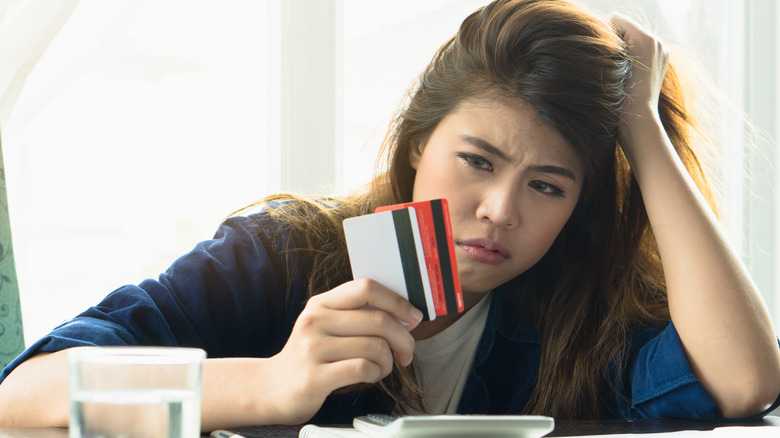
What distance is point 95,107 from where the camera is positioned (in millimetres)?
2027

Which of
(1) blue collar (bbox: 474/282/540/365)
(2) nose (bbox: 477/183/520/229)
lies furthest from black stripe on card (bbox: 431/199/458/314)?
(1) blue collar (bbox: 474/282/540/365)

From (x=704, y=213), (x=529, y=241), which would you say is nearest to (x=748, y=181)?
(x=704, y=213)

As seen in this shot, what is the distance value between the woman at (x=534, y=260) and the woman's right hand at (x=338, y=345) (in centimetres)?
28

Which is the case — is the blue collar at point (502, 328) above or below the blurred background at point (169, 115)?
below

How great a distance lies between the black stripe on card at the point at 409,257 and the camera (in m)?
0.91

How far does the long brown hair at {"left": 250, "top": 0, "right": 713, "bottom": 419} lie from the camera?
131 cm

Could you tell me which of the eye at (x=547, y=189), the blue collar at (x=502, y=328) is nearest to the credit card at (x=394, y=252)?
the eye at (x=547, y=189)

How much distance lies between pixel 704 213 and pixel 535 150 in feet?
1.08

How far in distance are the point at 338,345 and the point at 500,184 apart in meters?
0.48

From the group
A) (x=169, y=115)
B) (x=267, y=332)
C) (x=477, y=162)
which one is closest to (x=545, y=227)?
(x=477, y=162)

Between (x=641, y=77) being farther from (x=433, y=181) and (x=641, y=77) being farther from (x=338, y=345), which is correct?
(x=338, y=345)

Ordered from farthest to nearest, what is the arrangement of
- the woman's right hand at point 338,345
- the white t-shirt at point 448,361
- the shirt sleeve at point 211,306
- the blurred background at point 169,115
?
→ 1. the blurred background at point 169,115
2. the white t-shirt at point 448,361
3. the shirt sleeve at point 211,306
4. the woman's right hand at point 338,345

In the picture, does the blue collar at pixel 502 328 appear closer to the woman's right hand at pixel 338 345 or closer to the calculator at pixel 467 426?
the woman's right hand at pixel 338 345

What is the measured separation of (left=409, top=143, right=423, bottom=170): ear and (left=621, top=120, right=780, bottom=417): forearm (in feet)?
1.31
